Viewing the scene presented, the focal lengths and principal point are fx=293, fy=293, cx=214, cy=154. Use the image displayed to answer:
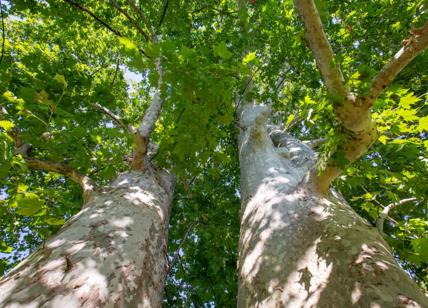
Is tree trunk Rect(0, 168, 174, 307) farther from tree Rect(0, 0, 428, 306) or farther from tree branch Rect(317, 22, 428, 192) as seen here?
tree branch Rect(317, 22, 428, 192)

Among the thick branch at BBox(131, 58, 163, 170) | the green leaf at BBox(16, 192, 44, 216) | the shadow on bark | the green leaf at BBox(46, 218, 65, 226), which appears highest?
the thick branch at BBox(131, 58, 163, 170)

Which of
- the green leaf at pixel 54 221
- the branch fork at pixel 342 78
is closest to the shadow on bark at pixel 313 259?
the branch fork at pixel 342 78

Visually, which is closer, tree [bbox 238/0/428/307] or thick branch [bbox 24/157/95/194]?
tree [bbox 238/0/428/307]

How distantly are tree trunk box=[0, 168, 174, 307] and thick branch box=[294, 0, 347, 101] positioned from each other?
1607 mm

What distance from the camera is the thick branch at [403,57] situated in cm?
147

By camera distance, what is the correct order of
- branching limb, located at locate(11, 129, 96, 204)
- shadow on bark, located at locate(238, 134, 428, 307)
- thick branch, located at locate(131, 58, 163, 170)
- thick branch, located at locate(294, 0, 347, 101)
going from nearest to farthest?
shadow on bark, located at locate(238, 134, 428, 307)
thick branch, located at locate(294, 0, 347, 101)
branching limb, located at locate(11, 129, 96, 204)
thick branch, located at locate(131, 58, 163, 170)

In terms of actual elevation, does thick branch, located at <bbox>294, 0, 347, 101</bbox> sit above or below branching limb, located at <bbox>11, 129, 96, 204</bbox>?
above

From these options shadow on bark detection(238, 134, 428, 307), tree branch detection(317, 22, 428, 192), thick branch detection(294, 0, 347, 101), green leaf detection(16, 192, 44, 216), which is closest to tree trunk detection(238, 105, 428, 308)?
shadow on bark detection(238, 134, 428, 307)

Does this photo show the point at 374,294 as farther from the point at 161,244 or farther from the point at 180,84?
the point at 180,84

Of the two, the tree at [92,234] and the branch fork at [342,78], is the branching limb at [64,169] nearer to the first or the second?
the tree at [92,234]

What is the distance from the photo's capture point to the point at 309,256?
178 centimetres

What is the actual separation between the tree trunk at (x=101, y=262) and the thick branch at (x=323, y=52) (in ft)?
5.27

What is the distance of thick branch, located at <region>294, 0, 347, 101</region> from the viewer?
164 cm

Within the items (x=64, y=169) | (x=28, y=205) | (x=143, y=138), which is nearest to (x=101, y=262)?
(x=28, y=205)
